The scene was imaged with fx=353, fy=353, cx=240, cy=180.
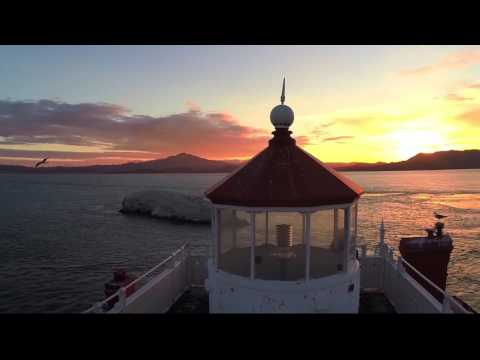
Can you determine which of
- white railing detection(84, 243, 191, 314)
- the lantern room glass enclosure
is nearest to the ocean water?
white railing detection(84, 243, 191, 314)

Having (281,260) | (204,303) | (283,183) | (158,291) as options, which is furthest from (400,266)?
(158,291)

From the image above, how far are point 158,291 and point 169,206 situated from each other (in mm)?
65582

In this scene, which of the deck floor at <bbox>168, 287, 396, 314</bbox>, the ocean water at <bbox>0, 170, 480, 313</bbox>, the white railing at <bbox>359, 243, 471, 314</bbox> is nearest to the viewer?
the white railing at <bbox>359, 243, 471, 314</bbox>

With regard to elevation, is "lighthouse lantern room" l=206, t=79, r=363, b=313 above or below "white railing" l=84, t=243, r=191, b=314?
above

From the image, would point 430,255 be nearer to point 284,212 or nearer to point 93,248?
point 284,212

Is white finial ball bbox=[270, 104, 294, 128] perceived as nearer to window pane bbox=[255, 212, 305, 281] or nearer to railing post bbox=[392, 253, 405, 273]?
window pane bbox=[255, 212, 305, 281]

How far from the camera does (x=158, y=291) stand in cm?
1116

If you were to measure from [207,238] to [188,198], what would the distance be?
79.1 ft

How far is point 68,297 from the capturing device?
98.8ft

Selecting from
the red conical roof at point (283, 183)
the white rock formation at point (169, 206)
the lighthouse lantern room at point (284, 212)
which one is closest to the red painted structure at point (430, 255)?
the lighthouse lantern room at point (284, 212)

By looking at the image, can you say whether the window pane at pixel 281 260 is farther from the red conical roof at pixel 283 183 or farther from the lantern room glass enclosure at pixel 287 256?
the red conical roof at pixel 283 183

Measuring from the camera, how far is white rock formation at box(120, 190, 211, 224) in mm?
70750

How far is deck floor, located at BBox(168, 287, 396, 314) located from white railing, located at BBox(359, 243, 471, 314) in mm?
346
